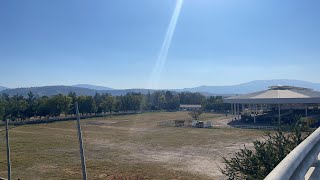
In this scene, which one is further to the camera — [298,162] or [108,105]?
[108,105]

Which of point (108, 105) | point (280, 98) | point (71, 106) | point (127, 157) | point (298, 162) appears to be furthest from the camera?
point (108, 105)

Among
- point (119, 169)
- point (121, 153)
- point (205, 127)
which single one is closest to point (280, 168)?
point (119, 169)

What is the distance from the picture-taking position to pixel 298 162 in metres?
3.05

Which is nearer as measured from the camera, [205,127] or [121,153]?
[121,153]

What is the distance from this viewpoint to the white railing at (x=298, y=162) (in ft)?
8.09

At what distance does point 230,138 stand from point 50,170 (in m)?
29.4

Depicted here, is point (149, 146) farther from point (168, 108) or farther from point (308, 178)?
point (168, 108)

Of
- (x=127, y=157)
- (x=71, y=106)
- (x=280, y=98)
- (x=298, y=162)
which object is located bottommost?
(x=127, y=157)

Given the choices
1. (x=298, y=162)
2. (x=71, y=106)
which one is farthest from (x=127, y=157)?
(x=71, y=106)

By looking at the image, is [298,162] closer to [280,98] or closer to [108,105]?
[280,98]

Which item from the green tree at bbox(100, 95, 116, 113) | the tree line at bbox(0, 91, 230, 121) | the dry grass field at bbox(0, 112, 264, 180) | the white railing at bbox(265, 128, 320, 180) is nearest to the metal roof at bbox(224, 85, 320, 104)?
the dry grass field at bbox(0, 112, 264, 180)

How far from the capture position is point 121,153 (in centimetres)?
4006

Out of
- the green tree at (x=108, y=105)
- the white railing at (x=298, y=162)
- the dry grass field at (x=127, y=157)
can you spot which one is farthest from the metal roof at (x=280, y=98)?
the white railing at (x=298, y=162)

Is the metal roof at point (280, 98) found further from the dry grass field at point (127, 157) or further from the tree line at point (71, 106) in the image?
the tree line at point (71, 106)
